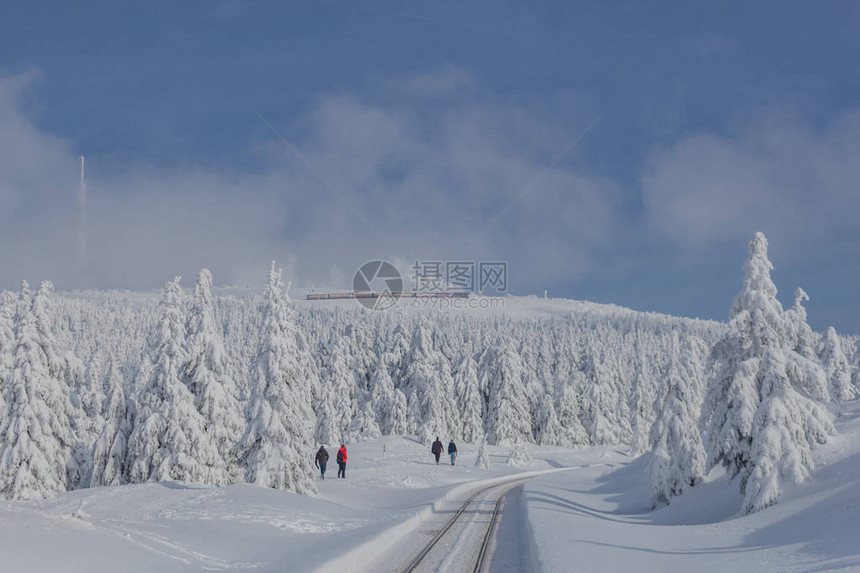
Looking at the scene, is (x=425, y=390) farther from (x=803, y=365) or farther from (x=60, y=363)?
(x=803, y=365)

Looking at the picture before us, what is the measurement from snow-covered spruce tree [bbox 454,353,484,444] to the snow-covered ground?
145ft

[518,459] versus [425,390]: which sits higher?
[425,390]

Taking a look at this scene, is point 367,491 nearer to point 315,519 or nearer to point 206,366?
point 206,366

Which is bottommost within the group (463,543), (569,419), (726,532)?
(569,419)

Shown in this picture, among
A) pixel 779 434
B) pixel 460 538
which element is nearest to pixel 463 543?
pixel 460 538

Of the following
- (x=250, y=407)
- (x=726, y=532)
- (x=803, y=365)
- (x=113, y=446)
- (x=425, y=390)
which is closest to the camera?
(x=726, y=532)

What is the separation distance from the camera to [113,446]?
33719 millimetres

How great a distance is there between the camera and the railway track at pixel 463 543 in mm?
14464

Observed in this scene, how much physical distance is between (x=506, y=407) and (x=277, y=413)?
5028 cm

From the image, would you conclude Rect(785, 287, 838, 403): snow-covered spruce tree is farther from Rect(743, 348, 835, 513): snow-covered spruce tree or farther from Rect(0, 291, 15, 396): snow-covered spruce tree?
Rect(0, 291, 15, 396): snow-covered spruce tree

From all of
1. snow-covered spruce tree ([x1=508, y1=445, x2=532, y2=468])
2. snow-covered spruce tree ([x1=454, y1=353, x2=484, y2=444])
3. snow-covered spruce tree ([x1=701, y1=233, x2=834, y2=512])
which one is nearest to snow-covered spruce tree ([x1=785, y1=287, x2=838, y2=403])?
snow-covered spruce tree ([x1=701, y1=233, x2=834, y2=512])


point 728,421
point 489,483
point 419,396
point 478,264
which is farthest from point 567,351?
point 728,421

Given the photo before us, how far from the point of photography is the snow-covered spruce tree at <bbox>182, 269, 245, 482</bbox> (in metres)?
32.7

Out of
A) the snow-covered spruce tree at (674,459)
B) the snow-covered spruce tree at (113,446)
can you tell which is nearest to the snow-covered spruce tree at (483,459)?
the snow-covered spruce tree at (674,459)
